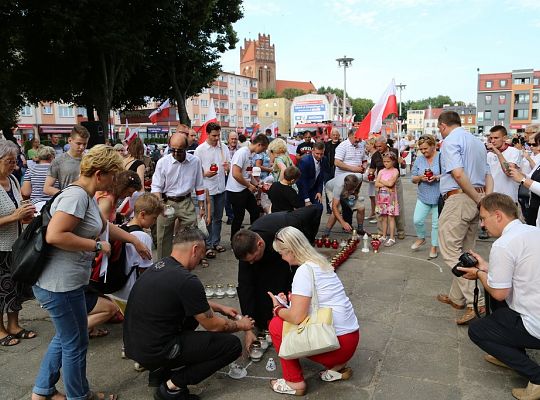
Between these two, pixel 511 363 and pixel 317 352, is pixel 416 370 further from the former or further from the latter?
pixel 317 352

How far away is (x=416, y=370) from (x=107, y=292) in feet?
8.75

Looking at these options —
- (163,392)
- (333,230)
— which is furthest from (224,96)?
(163,392)

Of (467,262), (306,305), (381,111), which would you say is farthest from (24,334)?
(381,111)

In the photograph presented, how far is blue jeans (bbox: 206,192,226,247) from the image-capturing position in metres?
6.73

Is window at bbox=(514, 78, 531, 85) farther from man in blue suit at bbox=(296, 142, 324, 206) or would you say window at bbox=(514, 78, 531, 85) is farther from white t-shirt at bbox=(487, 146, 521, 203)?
man in blue suit at bbox=(296, 142, 324, 206)

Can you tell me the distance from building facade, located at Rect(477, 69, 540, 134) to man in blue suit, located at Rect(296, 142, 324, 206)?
256 feet

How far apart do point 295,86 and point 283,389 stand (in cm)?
13331

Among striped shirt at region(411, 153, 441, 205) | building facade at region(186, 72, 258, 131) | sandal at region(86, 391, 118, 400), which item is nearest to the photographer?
sandal at region(86, 391, 118, 400)

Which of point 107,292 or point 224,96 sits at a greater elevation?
point 224,96

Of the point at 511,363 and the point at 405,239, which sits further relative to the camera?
the point at 405,239

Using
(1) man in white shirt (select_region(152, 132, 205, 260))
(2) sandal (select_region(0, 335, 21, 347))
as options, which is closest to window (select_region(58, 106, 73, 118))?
(1) man in white shirt (select_region(152, 132, 205, 260))

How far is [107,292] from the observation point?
379 centimetres

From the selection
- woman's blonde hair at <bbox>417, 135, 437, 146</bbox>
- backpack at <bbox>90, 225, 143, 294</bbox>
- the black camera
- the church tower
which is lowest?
backpack at <bbox>90, 225, 143, 294</bbox>

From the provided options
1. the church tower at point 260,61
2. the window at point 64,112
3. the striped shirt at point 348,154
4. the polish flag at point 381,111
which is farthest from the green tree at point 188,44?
the church tower at point 260,61
